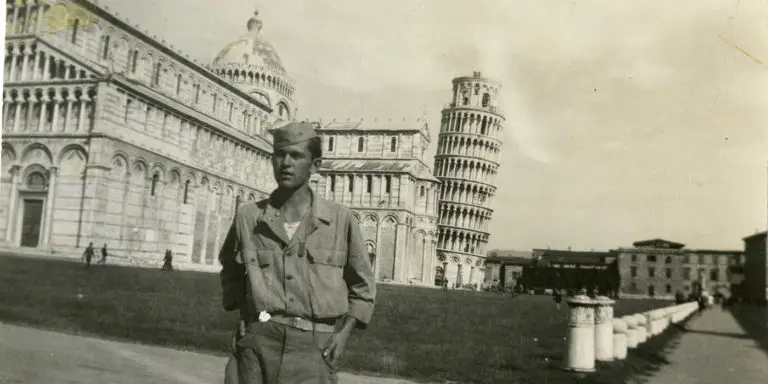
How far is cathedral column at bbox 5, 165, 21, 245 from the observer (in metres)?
11.2

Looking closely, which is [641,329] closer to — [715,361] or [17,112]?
[715,361]

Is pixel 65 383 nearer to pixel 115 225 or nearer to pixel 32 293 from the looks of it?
pixel 32 293

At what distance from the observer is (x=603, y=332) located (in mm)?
6988

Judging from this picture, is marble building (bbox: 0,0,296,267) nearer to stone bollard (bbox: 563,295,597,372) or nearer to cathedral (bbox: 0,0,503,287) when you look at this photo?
cathedral (bbox: 0,0,503,287)

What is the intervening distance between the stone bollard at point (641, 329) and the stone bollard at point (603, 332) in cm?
231

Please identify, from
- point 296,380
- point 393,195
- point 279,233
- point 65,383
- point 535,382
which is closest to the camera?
point 296,380

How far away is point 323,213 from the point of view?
2.87 metres

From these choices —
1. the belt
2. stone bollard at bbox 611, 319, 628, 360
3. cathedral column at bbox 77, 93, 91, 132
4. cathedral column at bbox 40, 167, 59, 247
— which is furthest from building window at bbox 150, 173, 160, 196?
the belt

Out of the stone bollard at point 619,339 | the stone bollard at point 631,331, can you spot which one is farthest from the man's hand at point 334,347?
the stone bollard at point 631,331

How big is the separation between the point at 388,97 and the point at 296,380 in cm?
560

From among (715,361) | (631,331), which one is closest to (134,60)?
(631,331)

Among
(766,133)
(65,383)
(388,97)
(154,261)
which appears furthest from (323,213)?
(154,261)

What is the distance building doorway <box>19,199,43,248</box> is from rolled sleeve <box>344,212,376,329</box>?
11.0m

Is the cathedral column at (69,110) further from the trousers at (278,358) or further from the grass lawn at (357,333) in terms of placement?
the trousers at (278,358)
